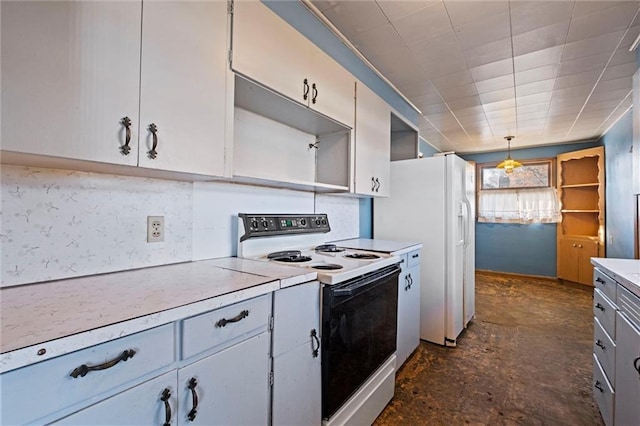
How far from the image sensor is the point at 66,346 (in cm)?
61

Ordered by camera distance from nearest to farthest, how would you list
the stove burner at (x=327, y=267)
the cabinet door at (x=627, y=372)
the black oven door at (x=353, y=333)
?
1. the cabinet door at (x=627, y=372)
2. the black oven door at (x=353, y=333)
3. the stove burner at (x=327, y=267)

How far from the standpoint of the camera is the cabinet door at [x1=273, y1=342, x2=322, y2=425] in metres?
1.14

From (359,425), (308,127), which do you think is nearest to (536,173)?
(308,127)

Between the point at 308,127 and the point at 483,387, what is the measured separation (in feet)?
7.34

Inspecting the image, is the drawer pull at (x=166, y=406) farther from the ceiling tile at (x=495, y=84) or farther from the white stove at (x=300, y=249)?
the ceiling tile at (x=495, y=84)

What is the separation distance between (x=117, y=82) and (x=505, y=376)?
9.67 ft

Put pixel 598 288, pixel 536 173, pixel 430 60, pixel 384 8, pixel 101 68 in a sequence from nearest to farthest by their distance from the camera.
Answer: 1. pixel 101 68
2. pixel 598 288
3. pixel 384 8
4. pixel 430 60
5. pixel 536 173

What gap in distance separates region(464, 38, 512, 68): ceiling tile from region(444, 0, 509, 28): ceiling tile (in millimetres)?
391

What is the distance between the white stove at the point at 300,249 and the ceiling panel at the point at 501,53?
59.6 inches

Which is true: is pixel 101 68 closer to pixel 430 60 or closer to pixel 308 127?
pixel 308 127

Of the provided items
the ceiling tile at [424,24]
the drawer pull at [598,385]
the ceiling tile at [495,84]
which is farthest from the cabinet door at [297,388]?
the ceiling tile at [495,84]

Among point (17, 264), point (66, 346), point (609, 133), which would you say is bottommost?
point (66, 346)

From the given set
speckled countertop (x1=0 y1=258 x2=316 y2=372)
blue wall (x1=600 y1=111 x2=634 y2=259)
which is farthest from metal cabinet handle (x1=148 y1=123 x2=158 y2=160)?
blue wall (x1=600 y1=111 x2=634 y2=259)

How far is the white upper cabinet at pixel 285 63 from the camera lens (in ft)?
4.45
